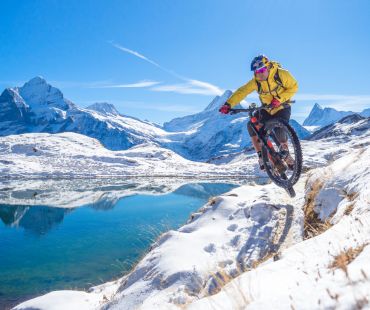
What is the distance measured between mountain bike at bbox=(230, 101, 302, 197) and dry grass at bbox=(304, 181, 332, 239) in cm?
53

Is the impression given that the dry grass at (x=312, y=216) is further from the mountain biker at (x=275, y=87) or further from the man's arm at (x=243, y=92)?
the man's arm at (x=243, y=92)

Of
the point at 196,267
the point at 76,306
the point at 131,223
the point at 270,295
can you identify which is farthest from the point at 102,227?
the point at 270,295

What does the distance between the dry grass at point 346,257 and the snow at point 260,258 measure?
0.03 meters

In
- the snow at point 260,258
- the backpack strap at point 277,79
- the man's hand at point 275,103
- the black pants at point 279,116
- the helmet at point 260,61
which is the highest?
the helmet at point 260,61

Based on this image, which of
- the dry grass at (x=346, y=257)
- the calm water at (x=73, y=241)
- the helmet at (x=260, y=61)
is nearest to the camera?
the dry grass at (x=346, y=257)

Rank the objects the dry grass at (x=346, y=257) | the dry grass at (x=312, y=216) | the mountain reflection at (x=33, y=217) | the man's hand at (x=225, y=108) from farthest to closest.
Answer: the mountain reflection at (x=33, y=217) → the man's hand at (x=225, y=108) → the dry grass at (x=312, y=216) → the dry grass at (x=346, y=257)

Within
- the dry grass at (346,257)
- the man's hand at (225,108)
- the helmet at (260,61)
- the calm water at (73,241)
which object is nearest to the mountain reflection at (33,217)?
the calm water at (73,241)

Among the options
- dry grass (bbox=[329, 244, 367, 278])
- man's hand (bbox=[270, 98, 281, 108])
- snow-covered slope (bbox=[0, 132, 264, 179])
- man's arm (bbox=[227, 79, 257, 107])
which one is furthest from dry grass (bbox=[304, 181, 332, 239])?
snow-covered slope (bbox=[0, 132, 264, 179])

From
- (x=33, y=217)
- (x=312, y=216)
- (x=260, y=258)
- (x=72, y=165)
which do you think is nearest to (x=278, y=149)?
(x=312, y=216)

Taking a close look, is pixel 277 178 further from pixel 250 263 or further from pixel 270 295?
pixel 270 295

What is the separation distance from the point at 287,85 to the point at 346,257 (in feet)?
23.8

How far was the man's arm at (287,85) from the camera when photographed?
9742 mm

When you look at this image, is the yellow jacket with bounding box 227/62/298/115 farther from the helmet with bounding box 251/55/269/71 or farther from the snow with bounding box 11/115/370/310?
the snow with bounding box 11/115/370/310

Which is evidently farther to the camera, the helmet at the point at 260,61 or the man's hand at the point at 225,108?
the man's hand at the point at 225,108
